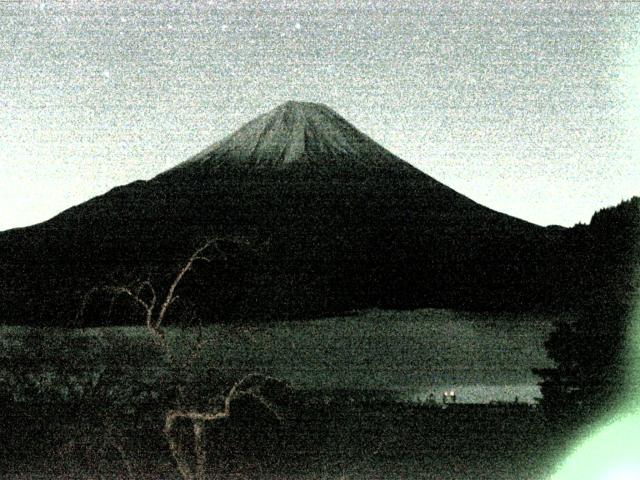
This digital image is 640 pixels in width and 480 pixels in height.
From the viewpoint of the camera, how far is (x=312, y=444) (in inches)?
1131

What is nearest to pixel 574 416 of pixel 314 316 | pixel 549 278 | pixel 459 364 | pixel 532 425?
pixel 532 425

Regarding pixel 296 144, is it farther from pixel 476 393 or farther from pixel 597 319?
pixel 597 319

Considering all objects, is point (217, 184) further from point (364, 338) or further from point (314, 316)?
point (364, 338)

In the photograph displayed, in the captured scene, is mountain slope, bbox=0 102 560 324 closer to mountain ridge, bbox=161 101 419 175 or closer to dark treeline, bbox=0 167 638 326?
dark treeline, bbox=0 167 638 326

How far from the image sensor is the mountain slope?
102 meters

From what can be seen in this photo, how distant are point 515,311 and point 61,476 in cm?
7478

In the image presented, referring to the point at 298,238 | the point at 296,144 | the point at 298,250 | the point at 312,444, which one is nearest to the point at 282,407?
the point at 312,444

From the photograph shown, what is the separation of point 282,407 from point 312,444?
3787mm

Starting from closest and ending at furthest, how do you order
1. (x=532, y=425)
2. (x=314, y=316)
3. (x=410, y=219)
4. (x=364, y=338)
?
(x=532, y=425)
(x=364, y=338)
(x=314, y=316)
(x=410, y=219)

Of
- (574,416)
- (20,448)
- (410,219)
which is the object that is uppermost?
(410,219)

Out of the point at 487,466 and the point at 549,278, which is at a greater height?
the point at 549,278

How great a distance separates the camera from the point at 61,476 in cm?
2131

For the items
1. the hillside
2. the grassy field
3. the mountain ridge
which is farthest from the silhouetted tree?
the mountain ridge

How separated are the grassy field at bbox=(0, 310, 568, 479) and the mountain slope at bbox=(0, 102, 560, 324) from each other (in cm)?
1748
